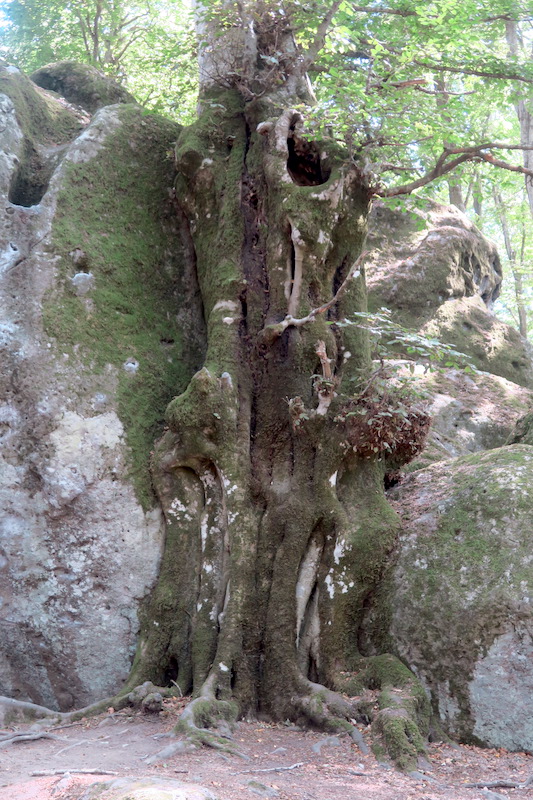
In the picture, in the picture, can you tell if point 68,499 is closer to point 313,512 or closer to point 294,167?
point 313,512

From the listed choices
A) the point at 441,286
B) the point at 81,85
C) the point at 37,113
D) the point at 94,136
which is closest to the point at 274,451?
the point at 94,136

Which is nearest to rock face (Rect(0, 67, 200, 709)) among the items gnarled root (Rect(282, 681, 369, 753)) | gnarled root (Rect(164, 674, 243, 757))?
gnarled root (Rect(164, 674, 243, 757))

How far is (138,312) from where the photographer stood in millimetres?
7805

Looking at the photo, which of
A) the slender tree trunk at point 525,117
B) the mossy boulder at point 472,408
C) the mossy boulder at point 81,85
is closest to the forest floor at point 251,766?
the mossy boulder at point 472,408

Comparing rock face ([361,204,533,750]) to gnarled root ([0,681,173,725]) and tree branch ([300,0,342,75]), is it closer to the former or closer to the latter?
gnarled root ([0,681,173,725])

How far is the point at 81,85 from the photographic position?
1066 centimetres

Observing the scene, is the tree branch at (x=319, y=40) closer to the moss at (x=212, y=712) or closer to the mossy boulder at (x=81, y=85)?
the mossy boulder at (x=81, y=85)

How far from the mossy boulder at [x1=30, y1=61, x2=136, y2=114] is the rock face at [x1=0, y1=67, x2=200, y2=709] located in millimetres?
2070

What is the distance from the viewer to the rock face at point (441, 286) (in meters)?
12.3

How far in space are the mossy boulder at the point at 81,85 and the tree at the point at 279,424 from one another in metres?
2.87

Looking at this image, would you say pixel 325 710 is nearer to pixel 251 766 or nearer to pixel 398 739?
pixel 398 739

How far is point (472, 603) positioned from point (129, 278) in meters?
5.05

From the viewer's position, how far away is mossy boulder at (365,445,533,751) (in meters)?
5.31

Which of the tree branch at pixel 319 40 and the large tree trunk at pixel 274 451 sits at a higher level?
the tree branch at pixel 319 40
